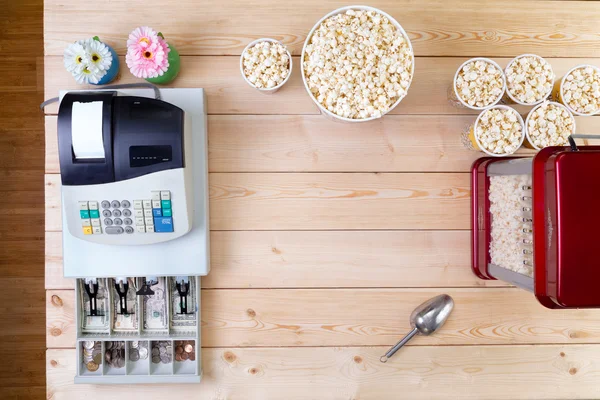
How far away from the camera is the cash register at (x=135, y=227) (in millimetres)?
996

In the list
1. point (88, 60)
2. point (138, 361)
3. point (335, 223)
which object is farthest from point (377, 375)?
point (88, 60)

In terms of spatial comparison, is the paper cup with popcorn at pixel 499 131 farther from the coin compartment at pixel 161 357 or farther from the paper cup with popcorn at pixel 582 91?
the coin compartment at pixel 161 357

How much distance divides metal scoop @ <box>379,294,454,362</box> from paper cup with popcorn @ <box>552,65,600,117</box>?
63 cm

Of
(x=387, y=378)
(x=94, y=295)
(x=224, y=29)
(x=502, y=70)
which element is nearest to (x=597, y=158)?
(x=502, y=70)

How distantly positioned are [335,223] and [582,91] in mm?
761

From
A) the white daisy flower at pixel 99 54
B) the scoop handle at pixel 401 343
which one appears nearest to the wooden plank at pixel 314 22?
the white daisy flower at pixel 99 54

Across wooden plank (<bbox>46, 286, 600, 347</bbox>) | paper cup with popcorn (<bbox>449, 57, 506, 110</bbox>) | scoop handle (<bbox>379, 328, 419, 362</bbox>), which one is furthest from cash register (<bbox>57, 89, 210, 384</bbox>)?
paper cup with popcorn (<bbox>449, 57, 506, 110</bbox>)

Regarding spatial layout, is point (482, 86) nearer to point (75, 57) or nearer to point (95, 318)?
point (75, 57)

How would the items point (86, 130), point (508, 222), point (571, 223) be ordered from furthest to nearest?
point (508, 222) → point (86, 130) → point (571, 223)

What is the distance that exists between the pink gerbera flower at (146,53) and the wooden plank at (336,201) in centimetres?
33

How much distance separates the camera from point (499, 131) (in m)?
1.14

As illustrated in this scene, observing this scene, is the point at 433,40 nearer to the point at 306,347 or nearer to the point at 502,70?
the point at 502,70

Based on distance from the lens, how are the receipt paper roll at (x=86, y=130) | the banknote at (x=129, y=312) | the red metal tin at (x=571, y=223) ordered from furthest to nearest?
the banknote at (x=129, y=312), the receipt paper roll at (x=86, y=130), the red metal tin at (x=571, y=223)

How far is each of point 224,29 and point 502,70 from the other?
0.80m
